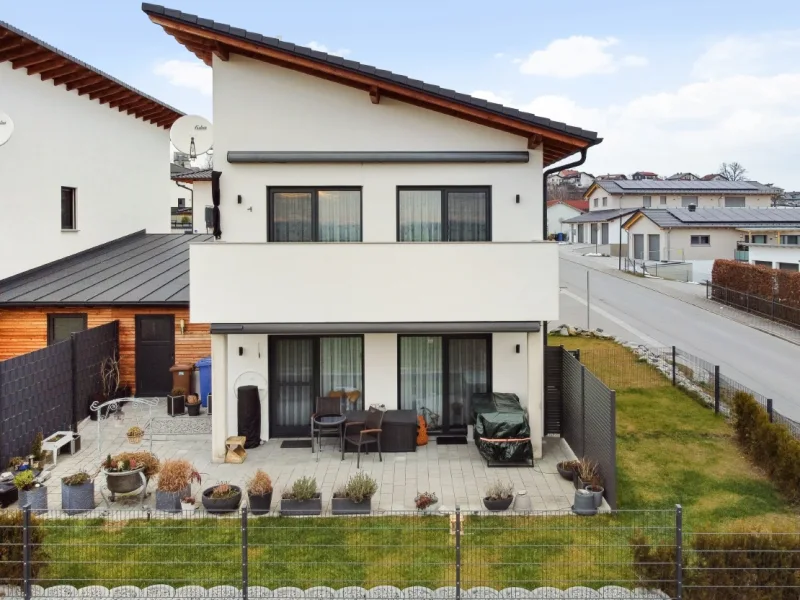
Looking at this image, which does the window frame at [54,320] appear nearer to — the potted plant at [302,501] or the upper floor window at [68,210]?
the upper floor window at [68,210]

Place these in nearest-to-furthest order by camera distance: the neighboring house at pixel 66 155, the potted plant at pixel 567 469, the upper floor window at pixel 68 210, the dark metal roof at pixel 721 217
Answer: the potted plant at pixel 567 469 → the neighboring house at pixel 66 155 → the upper floor window at pixel 68 210 → the dark metal roof at pixel 721 217

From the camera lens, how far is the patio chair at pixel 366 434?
11719 millimetres

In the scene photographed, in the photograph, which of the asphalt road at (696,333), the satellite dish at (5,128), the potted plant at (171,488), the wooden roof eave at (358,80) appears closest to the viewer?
the potted plant at (171,488)

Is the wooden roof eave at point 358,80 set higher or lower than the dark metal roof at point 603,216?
lower

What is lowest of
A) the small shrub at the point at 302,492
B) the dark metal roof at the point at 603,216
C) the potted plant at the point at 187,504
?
the potted plant at the point at 187,504

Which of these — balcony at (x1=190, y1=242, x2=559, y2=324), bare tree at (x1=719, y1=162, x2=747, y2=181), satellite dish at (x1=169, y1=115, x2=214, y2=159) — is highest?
bare tree at (x1=719, y1=162, x2=747, y2=181)

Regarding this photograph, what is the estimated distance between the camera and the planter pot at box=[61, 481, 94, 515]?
379 inches

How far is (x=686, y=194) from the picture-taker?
66125mm

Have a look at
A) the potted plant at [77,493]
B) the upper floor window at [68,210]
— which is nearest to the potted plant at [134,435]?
the potted plant at [77,493]

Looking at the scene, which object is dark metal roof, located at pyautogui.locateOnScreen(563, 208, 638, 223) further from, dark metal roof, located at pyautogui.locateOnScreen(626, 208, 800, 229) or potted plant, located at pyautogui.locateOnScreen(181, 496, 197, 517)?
potted plant, located at pyautogui.locateOnScreen(181, 496, 197, 517)

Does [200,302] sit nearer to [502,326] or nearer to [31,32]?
[502,326]

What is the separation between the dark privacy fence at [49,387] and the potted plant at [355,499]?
6.19 metres

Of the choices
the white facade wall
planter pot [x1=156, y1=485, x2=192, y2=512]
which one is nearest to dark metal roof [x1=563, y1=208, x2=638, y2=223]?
the white facade wall

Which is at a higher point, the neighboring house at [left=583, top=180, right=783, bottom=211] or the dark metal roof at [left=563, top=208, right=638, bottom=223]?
the neighboring house at [left=583, top=180, right=783, bottom=211]
